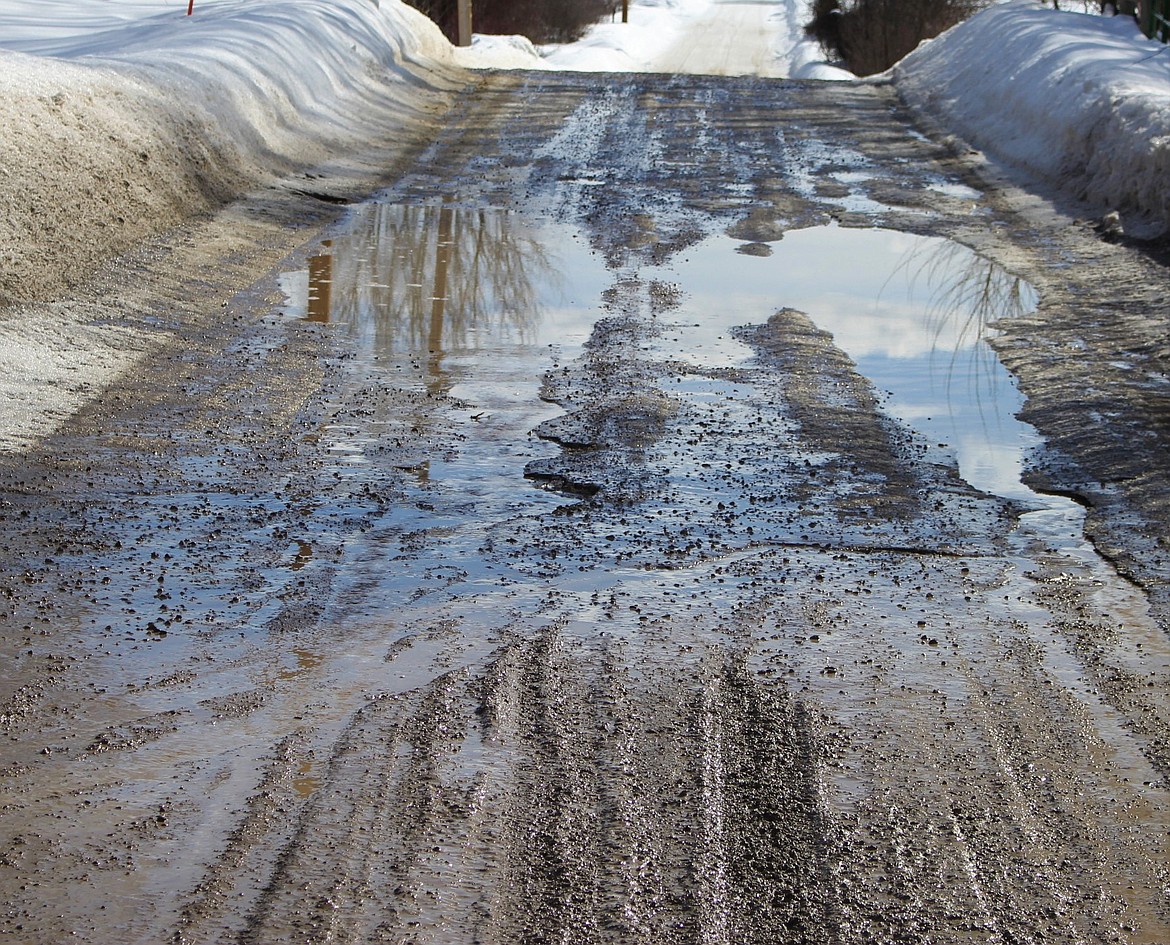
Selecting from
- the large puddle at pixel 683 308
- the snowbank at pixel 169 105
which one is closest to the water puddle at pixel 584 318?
the large puddle at pixel 683 308

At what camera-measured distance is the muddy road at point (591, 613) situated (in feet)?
10.8

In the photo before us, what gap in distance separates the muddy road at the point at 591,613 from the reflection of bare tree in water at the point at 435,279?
54mm

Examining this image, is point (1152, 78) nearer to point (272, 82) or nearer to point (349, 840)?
point (272, 82)

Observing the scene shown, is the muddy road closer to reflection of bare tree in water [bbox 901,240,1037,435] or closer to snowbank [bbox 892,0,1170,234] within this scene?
reflection of bare tree in water [bbox 901,240,1037,435]

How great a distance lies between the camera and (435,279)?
9.08 m

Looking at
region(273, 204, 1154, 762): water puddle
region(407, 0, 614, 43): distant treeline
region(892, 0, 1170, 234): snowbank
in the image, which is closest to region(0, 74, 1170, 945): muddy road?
region(273, 204, 1154, 762): water puddle

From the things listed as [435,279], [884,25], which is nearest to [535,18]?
[884,25]

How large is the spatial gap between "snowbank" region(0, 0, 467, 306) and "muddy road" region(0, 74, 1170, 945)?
0.54 metres

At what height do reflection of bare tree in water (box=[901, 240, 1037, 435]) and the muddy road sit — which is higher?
reflection of bare tree in water (box=[901, 240, 1037, 435])

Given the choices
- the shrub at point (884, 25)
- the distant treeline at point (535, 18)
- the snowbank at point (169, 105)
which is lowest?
the snowbank at point (169, 105)

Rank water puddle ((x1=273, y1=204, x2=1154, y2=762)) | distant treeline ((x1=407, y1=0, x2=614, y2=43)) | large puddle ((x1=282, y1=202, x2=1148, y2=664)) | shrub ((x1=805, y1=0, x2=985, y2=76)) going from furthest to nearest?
distant treeline ((x1=407, y1=0, x2=614, y2=43)) < shrub ((x1=805, y1=0, x2=985, y2=76)) < large puddle ((x1=282, y1=202, x2=1148, y2=664)) < water puddle ((x1=273, y1=204, x2=1154, y2=762))

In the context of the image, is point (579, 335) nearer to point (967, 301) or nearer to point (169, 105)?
point (967, 301)

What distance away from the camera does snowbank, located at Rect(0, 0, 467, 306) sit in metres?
8.84

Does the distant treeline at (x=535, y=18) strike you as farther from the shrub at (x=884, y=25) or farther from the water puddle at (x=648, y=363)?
the water puddle at (x=648, y=363)
